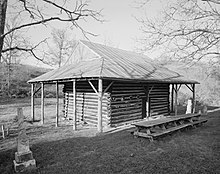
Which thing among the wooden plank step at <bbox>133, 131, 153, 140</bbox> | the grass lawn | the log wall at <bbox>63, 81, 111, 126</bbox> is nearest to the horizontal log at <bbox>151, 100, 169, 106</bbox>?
the log wall at <bbox>63, 81, 111, 126</bbox>

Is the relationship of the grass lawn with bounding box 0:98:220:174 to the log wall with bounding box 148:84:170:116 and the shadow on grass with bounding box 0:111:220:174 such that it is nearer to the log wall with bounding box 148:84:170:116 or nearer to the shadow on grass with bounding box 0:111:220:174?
the shadow on grass with bounding box 0:111:220:174

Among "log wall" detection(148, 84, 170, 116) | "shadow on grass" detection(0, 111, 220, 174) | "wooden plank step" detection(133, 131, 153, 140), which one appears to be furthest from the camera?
"log wall" detection(148, 84, 170, 116)

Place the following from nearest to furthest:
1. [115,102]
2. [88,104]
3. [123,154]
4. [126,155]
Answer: [126,155]
[123,154]
[115,102]
[88,104]

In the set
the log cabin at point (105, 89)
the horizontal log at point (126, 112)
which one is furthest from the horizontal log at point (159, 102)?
the horizontal log at point (126, 112)

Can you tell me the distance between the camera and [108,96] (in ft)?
37.4

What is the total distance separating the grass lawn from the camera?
505 centimetres

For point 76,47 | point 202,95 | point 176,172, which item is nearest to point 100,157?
point 176,172

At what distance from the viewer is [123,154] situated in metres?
6.14

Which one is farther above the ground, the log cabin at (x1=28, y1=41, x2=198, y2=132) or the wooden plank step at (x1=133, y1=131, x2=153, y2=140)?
the log cabin at (x1=28, y1=41, x2=198, y2=132)

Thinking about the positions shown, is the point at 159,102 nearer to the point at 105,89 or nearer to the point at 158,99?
the point at 158,99

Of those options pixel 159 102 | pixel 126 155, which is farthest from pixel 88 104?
pixel 126 155

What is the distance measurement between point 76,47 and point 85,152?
9.93m

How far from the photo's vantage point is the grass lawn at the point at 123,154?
16.6 feet

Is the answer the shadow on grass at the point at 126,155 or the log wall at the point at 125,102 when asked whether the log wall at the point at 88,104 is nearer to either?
the log wall at the point at 125,102
